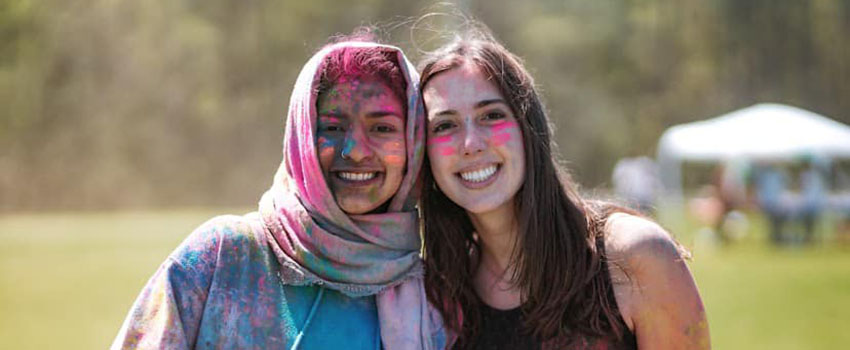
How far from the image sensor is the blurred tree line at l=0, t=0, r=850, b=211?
22719 millimetres

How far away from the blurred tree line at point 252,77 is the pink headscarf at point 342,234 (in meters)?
18.6

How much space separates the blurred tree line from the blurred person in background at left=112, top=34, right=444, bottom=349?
1858 cm

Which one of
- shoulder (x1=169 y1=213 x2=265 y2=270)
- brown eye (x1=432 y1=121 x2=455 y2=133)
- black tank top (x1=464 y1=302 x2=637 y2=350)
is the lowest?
black tank top (x1=464 y1=302 x2=637 y2=350)

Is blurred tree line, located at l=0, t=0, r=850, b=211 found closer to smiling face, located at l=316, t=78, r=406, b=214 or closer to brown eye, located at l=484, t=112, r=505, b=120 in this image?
smiling face, located at l=316, t=78, r=406, b=214

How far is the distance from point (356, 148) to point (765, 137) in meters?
12.5

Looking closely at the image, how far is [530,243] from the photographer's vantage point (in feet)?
10.2

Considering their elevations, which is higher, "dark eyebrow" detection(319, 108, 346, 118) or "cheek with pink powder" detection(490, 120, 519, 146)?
"dark eyebrow" detection(319, 108, 346, 118)

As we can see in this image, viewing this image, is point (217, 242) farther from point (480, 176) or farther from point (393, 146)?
point (480, 176)

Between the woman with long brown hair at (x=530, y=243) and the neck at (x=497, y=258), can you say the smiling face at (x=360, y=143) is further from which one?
the neck at (x=497, y=258)

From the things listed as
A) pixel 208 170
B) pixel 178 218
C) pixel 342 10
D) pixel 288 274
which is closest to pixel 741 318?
pixel 288 274

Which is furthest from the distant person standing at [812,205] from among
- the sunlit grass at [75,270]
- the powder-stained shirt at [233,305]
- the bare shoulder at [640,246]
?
the powder-stained shirt at [233,305]

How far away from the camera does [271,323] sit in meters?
2.73

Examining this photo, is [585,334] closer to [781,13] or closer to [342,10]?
[342,10]

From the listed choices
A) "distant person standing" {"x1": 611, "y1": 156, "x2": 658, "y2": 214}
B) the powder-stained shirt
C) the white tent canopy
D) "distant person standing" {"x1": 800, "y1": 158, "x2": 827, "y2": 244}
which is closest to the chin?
the powder-stained shirt
